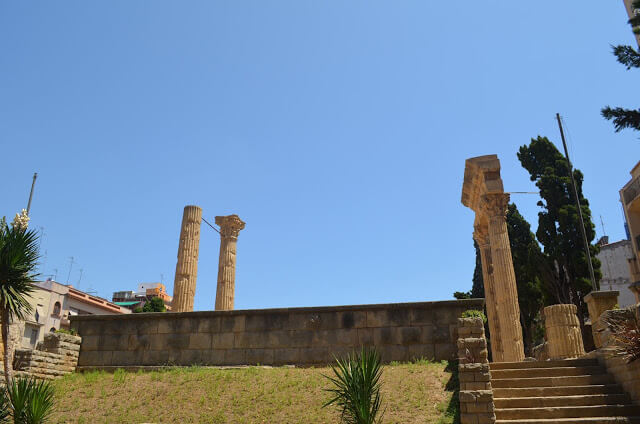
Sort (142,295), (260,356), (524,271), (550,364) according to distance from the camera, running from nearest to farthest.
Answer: (550,364), (260,356), (524,271), (142,295)

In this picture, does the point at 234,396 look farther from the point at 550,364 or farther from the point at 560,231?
the point at 560,231

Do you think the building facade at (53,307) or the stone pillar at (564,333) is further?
the building facade at (53,307)

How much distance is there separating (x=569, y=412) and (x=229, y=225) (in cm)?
1957

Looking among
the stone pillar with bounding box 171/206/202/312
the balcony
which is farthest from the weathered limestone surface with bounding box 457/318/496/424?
the balcony

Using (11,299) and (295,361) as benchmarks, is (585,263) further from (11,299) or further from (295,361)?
(11,299)

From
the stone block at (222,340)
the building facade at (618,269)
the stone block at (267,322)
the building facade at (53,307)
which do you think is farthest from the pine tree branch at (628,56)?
the building facade at (53,307)

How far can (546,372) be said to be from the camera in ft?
36.1

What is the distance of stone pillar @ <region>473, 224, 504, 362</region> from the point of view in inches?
775

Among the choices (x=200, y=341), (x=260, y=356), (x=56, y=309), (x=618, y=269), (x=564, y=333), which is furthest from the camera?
(x=56, y=309)

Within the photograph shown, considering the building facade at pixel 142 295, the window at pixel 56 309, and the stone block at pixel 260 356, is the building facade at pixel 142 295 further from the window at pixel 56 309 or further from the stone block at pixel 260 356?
the stone block at pixel 260 356

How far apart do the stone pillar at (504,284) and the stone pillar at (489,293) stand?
1.81 m

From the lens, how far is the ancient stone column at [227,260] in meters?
24.7

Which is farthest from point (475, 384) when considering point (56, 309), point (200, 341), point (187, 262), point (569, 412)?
point (56, 309)

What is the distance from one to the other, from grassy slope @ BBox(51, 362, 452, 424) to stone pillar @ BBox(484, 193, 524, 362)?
557 cm
